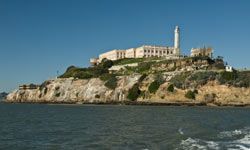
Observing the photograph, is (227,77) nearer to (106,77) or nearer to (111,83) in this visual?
(111,83)

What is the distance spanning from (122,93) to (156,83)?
11.5 metres

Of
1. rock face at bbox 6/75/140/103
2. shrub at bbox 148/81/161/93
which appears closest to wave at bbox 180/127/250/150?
shrub at bbox 148/81/161/93

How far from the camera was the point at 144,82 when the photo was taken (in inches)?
5030

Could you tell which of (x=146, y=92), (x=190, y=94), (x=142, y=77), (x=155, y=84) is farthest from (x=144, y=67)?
(x=190, y=94)

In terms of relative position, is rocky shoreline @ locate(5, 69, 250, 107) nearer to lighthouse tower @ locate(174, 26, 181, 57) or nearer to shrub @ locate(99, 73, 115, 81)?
shrub @ locate(99, 73, 115, 81)

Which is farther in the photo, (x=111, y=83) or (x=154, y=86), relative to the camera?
(x=111, y=83)

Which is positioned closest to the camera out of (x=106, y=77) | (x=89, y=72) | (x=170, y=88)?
(x=170, y=88)

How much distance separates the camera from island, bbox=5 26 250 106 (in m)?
115

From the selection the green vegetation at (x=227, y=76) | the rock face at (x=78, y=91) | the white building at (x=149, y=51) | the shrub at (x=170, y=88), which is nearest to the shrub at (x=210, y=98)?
the green vegetation at (x=227, y=76)

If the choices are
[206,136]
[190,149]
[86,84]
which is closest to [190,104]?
[86,84]

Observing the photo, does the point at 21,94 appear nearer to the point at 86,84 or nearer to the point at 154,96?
the point at 86,84

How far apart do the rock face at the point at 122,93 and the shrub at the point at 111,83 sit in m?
1.01

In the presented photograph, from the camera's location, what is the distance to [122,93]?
419 ft

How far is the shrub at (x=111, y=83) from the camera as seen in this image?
13176cm
